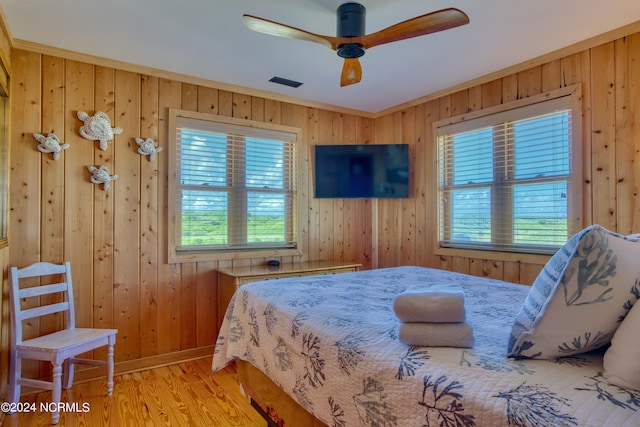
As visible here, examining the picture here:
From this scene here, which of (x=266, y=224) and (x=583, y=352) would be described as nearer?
(x=583, y=352)

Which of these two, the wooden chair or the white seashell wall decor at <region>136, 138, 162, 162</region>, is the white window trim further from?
the wooden chair

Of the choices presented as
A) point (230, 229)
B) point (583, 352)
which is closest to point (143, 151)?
point (230, 229)

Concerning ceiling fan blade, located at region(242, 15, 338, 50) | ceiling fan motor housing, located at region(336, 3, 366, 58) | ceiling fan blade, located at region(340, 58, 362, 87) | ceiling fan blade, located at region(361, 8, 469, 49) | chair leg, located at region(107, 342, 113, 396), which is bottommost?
chair leg, located at region(107, 342, 113, 396)

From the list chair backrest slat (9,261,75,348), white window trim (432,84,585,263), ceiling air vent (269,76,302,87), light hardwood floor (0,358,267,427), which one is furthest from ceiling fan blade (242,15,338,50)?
light hardwood floor (0,358,267,427)

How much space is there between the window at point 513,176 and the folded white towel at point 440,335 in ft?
6.94

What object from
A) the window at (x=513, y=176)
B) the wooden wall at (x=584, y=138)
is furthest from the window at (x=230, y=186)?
the window at (x=513, y=176)

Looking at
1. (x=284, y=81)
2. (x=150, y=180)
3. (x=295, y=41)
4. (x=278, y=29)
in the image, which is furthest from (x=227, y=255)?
(x=278, y=29)

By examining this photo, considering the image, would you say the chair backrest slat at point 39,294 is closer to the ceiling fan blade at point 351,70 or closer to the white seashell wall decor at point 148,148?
the white seashell wall decor at point 148,148

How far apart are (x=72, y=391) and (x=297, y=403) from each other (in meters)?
2.03

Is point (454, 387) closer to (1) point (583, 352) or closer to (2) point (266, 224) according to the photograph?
(1) point (583, 352)

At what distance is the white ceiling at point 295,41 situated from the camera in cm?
217

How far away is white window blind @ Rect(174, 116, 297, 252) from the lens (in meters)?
3.29

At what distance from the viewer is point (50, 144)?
8.62ft

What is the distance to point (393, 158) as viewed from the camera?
400cm
